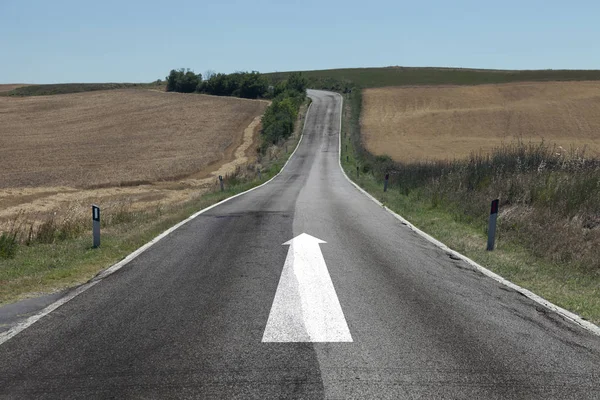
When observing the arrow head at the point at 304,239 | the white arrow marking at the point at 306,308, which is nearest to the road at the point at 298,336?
the white arrow marking at the point at 306,308

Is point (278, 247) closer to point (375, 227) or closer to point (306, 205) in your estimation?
point (375, 227)

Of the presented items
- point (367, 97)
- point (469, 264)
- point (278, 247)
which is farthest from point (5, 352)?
point (367, 97)

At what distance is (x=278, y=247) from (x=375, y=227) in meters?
3.87

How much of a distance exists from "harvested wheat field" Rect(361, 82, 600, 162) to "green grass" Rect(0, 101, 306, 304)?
3592cm

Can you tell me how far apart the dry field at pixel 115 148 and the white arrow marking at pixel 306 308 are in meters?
11.0

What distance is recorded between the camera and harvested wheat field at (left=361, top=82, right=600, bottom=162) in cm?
6112

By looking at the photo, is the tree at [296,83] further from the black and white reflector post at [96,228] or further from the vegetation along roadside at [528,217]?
the black and white reflector post at [96,228]

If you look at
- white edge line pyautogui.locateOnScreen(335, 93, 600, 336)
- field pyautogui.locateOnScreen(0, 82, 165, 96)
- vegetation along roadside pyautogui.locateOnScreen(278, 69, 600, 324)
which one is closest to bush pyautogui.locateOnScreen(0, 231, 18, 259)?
white edge line pyautogui.locateOnScreen(335, 93, 600, 336)

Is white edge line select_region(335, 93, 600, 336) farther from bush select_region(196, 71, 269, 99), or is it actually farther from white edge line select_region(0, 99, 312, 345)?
bush select_region(196, 71, 269, 99)

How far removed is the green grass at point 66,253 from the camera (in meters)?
8.91

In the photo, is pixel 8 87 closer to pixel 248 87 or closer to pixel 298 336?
pixel 248 87

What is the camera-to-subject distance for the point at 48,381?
5.01 m

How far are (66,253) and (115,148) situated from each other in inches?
2100

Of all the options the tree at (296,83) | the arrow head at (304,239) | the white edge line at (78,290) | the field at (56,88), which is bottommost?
the arrow head at (304,239)
